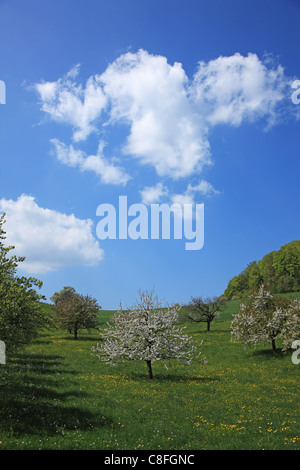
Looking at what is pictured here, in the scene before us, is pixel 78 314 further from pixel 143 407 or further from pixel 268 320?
pixel 143 407

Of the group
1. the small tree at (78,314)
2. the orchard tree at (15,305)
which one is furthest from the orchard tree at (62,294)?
the orchard tree at (15,305)

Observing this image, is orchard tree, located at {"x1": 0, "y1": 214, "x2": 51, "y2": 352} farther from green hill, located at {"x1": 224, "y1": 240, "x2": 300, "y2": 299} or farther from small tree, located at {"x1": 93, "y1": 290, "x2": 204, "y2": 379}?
green hill, located at {"x1": 224, "y1": 240, "x2": 300, "y2": 299}

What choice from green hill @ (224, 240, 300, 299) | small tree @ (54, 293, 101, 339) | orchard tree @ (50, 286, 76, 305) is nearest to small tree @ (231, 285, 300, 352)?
small tree @ (54, 293, 101, 339)

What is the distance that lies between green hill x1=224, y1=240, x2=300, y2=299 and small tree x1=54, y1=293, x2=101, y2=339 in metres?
68.7

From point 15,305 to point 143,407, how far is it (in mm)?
8897

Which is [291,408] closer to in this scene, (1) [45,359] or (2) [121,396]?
(2) [121,396]

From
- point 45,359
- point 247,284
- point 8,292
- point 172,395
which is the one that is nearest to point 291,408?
point 172,395

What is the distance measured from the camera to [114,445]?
13.4m

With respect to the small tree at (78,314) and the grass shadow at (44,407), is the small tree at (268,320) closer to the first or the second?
the grass shadow at (44,407)

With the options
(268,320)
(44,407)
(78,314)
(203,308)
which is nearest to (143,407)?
(44,407)

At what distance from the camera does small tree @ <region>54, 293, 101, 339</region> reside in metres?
53.5

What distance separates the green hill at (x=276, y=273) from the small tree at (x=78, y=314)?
68698 mm

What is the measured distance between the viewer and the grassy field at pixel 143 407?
1386 cm

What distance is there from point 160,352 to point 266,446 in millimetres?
13644
